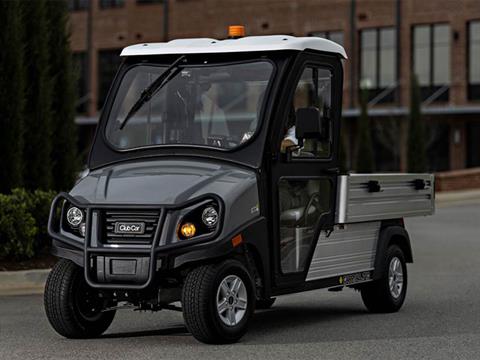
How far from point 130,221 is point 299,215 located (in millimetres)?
1904

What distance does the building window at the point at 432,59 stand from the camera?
2048 inches

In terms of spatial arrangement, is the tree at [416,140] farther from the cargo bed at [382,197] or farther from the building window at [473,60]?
the cargo bed at [382,197]

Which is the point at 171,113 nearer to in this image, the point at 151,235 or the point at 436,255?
the point at 151,235

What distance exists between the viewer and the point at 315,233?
36.6 feet

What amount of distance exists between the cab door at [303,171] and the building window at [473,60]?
4087cm

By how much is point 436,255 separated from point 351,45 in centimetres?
3444

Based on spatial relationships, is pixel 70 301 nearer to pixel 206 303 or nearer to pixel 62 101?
pixel 206 303

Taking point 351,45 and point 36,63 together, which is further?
point 351,45

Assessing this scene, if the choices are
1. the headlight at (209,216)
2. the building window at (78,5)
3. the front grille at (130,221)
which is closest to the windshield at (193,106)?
the headlight at (209,216)

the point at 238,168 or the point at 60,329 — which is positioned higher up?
the point at 238,168

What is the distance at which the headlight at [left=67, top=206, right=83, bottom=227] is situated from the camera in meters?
10.0

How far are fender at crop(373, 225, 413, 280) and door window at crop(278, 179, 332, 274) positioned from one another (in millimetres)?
1212

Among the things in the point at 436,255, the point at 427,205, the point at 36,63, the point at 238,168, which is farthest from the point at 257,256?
the point at 436,255

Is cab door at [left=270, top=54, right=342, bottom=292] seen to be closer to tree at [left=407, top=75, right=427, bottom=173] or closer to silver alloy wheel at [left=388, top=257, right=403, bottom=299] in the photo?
silver alloy wheel at [left=388, top=257, right=403, bottom=299]
